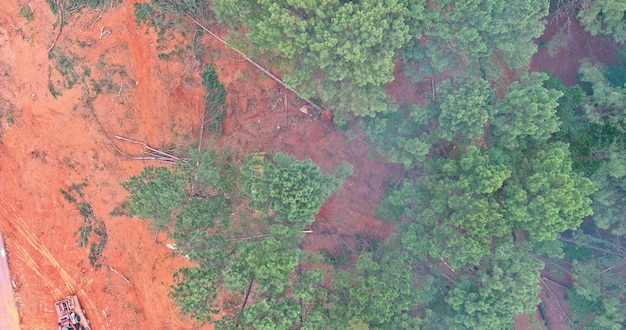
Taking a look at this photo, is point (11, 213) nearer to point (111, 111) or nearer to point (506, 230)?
point (111, 111)

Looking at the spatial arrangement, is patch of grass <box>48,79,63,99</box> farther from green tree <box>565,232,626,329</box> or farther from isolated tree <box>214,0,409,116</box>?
green tree <box>565,232,626,329</box>

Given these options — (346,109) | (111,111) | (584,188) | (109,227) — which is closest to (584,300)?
(584,188)

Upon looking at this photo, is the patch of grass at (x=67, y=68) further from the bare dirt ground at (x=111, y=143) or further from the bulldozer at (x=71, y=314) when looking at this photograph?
the bulldozer at (x=71, y=314)

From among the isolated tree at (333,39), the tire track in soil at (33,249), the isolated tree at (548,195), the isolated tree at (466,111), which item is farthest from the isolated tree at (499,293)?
the tire track in soil at (33,249)

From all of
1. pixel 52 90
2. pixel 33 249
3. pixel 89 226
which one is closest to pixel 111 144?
pixel 52 90

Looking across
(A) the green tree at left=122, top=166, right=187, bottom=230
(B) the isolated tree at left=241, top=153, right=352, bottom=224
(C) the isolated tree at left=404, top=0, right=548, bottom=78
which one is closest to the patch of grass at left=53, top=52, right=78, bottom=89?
(A) the green tree at left=122, top=166, right=187, bottom=230

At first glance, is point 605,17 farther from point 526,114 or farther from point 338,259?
point 338,259
